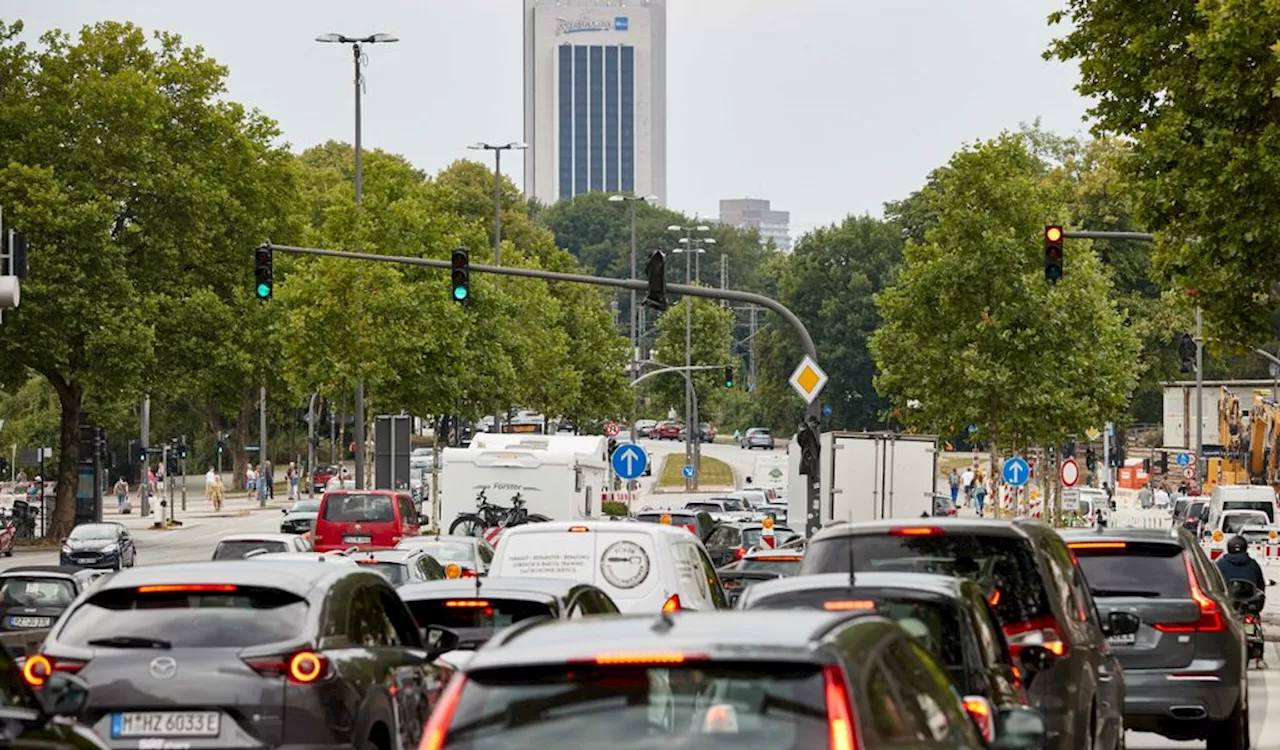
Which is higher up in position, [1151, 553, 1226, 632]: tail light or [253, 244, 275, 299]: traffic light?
[253, 244, 275, 299]: traffic light

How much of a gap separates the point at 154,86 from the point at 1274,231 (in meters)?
43.0

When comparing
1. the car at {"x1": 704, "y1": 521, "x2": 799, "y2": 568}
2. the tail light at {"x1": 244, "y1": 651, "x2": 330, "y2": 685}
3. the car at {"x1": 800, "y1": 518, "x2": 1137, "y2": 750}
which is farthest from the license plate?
the car at {"x1": 704, "y1": 521, "x2": 799, "y2": 568}

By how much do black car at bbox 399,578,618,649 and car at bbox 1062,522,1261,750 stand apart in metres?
3.98

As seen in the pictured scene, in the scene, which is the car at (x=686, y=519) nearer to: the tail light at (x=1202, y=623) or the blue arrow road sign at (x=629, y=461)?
the blue arrow road sign at (x=629, y=461)

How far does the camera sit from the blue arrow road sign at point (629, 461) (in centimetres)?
4703

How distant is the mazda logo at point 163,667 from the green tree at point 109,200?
51.3 meters

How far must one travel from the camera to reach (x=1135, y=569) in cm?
1720

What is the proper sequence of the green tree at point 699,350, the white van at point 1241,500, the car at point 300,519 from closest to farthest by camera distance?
the white van at point 1241,500
the car at point 300,519
the green tree at point 699,350

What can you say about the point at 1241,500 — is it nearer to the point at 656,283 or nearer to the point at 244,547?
the point at 656,283

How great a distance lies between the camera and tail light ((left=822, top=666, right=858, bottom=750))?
6.47 m

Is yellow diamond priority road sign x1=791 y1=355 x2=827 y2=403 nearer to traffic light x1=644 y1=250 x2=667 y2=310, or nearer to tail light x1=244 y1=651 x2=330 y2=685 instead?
traffic light x1=644 y1=250 x2=667 y2=310

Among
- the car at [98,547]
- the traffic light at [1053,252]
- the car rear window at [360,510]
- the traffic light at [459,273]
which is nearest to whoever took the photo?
the traffic light at [1053,252]

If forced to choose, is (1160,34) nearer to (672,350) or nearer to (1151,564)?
(1151,564)

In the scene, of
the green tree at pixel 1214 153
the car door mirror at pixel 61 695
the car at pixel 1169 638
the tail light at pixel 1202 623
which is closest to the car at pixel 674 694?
the car door mirror at pixel 61 695
